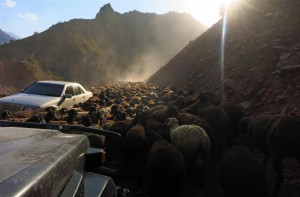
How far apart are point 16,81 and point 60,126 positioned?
41902mm

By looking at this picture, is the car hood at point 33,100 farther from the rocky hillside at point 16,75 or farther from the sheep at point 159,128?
the rocky hillside at point 16,75

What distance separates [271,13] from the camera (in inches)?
1137

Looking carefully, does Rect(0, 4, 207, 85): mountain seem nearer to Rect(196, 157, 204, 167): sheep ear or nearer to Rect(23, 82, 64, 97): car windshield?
Rect(23, 82, 64, 97): car windshield

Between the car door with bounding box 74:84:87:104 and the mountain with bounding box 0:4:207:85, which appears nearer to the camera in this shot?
the car door with bounding box 74:84:87:104

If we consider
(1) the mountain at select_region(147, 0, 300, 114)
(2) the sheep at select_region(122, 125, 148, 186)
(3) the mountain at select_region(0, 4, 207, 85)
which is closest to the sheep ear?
(2) the sheep at select_region(122, 125, 148, 186)

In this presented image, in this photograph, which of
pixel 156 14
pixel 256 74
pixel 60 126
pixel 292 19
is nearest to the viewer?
pixel 60 126

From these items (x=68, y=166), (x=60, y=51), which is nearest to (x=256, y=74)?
(x=68, y=166)

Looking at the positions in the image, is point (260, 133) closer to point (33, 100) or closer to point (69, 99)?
point (33, 100)

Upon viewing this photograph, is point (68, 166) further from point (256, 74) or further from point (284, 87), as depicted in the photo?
point (256, 74)

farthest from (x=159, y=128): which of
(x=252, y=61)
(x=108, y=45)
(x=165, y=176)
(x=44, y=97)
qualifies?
(x=108, y=45)

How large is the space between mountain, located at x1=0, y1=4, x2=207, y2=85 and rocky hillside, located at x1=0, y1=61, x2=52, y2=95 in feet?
50.4

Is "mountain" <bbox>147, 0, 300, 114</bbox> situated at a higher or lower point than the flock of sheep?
higher

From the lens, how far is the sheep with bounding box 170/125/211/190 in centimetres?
845

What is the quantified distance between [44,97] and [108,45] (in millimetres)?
85334
